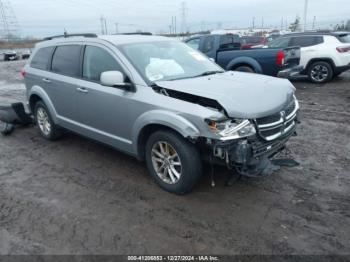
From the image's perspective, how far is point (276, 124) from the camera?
374cm

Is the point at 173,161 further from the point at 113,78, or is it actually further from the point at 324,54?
the point at 324,54

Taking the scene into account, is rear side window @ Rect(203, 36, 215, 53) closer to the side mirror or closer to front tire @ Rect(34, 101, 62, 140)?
front tire @ Rect(34, 101, 62, 140)

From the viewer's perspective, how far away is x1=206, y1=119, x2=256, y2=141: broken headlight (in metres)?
3.35

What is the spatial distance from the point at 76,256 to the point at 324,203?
274 centimetres

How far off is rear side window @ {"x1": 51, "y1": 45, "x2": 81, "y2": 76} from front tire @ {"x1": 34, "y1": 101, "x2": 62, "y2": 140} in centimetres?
87

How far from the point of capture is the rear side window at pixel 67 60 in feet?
16.3

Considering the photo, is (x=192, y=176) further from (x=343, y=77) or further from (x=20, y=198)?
(x=343, y=77)

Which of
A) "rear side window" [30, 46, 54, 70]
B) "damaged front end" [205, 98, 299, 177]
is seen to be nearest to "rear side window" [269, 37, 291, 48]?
"rear side window" [30, 46, 54, 70]

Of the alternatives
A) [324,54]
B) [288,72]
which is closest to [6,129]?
[288,72]

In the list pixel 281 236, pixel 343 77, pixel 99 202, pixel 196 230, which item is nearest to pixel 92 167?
pixel 99 202

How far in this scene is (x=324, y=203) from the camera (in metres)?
3.71

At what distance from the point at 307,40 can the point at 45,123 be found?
9663 millimetres

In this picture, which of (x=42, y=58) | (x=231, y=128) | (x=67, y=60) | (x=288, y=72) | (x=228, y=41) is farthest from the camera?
(x=228, y=41)

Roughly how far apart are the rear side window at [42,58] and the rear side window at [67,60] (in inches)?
9.1
